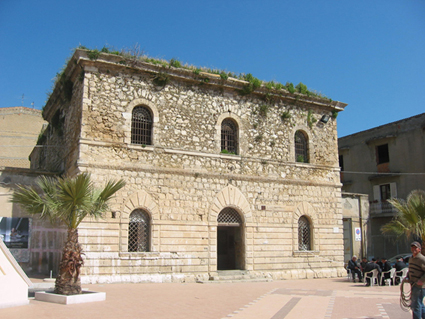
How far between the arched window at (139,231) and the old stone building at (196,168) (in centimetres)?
3

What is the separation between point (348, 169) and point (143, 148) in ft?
66.5

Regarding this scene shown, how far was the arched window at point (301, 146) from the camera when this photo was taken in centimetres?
1791

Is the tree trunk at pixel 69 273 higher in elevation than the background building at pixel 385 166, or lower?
lower

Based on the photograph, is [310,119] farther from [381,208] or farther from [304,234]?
[381,208]

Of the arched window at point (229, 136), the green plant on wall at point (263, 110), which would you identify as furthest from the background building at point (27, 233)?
the green plant on wall at point (263, 110)

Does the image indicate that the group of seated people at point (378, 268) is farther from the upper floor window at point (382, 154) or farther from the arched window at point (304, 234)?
the upper floor window at point (382, 154)

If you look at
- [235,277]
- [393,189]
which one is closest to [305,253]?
[235,277]

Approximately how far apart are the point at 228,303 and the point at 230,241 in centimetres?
789

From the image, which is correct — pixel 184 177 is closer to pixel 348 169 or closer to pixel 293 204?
pixel 293 204

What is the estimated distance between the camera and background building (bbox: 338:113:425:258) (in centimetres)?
2569

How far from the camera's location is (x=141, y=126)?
48.8 feet

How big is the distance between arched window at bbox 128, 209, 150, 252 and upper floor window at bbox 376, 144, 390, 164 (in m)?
19.8

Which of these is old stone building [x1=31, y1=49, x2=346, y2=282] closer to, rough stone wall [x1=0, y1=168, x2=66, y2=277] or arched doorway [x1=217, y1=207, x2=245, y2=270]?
arched doorway [x1=217, y1=207, x2=245, y2=270]

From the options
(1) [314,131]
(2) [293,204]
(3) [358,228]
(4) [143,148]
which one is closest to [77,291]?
(4) [143,148]
